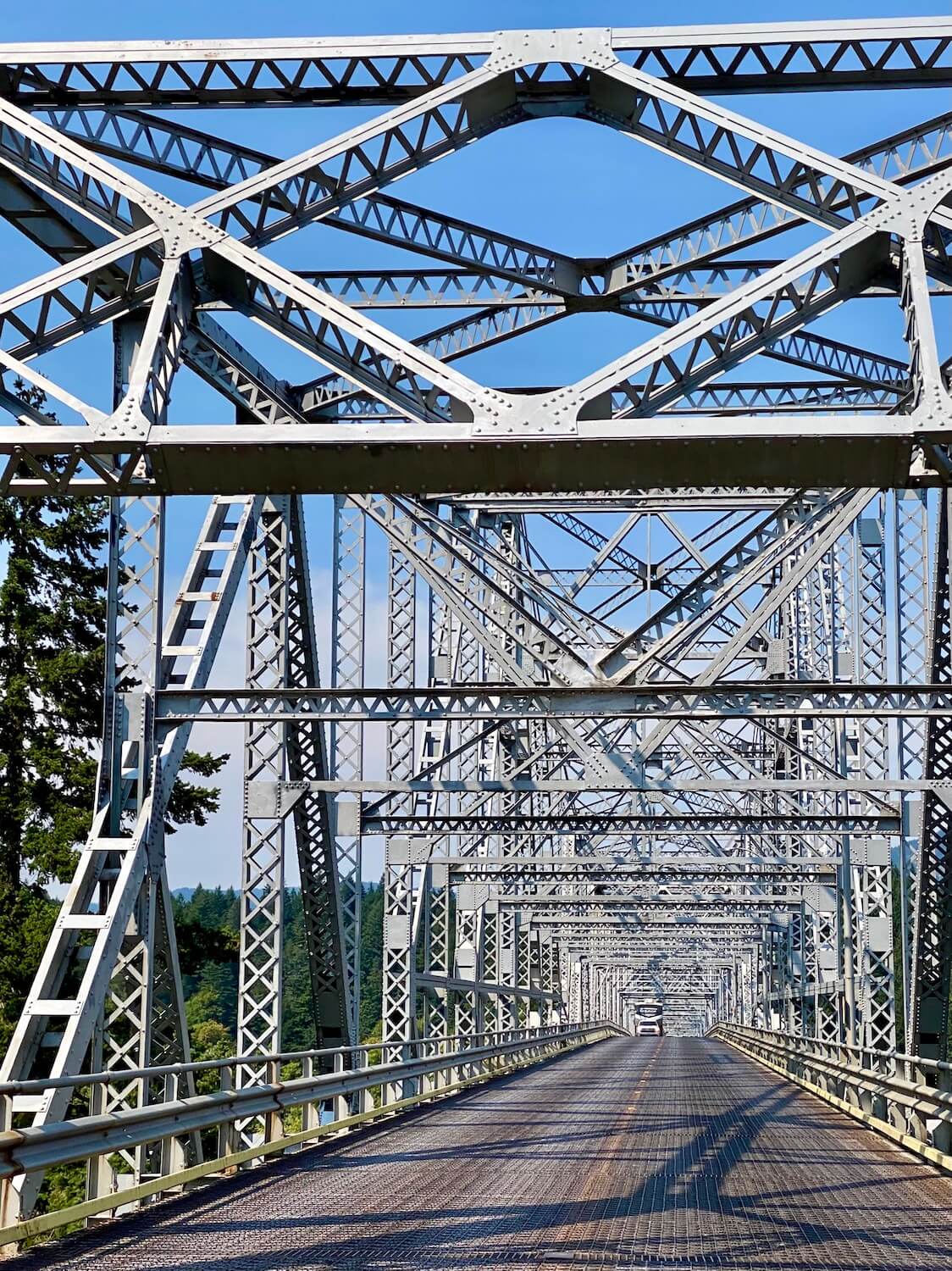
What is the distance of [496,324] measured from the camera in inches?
742

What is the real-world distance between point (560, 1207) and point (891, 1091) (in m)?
9.40

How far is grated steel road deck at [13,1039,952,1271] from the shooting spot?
11289mm

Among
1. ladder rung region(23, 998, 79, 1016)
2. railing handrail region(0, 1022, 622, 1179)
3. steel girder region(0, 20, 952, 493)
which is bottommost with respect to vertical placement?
railing handrail region(0, 1022, 622, 1179)

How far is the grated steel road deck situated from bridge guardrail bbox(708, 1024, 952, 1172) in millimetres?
381

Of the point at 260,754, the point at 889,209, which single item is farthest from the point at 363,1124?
the point at 889,209

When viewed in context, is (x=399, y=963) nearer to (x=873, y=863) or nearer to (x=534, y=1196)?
(x=873, y=863)

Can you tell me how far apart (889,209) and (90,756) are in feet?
127

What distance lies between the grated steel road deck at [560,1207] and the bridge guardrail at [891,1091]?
0.38m

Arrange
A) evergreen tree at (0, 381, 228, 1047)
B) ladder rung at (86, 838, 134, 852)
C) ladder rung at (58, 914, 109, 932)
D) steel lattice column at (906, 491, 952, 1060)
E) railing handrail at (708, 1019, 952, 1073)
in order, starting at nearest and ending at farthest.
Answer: ladder rung at (58, 914, 109, 932), ladder rung at (86, 838, 134, 852), railing handrail at (708, 1019, 952, 1073), steel lattice column at (906, 491, 952, 1060), evergreen tree at (0, 381, 228, 1047)

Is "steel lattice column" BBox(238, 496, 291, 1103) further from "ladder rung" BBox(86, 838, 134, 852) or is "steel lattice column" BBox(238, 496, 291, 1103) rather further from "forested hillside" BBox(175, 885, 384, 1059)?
"forested hillside" BBox(175, 885, 384, 1059)

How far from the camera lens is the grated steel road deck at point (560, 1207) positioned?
11.3m

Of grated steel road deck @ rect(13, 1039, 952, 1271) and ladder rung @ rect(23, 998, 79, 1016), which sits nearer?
grated steel road deck @ rect(13, 1039, 952, 1271)

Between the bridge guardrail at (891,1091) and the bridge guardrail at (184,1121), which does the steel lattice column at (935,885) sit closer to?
the bridge guardrail at (891,1091)

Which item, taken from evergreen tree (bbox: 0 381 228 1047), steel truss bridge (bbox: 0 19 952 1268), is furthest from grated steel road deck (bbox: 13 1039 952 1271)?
evergreen tree (bbox: 0 381 228 1047)
